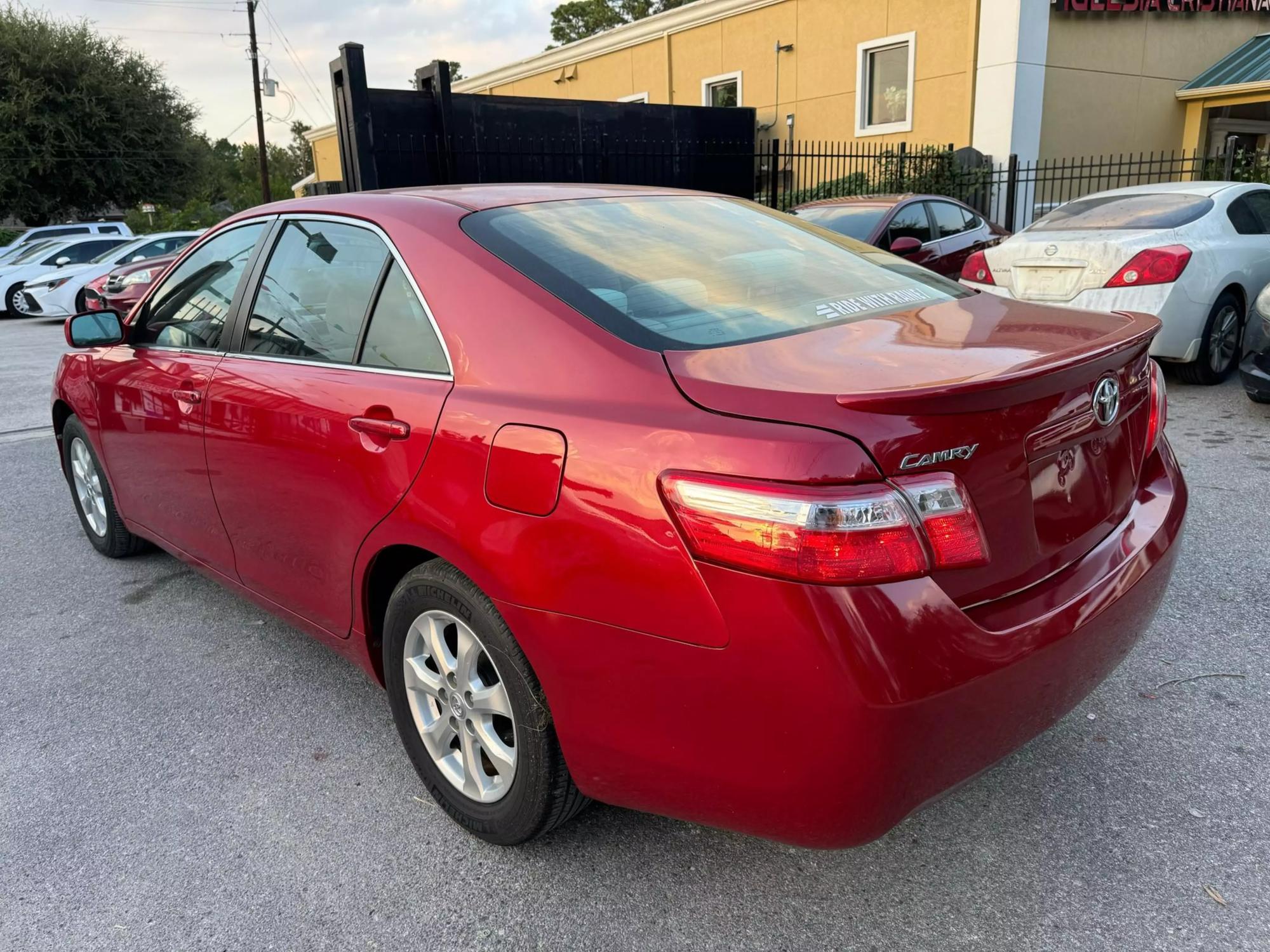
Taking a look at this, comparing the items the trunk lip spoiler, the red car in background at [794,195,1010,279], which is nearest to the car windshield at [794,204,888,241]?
the red car in background at [794,195,1010,279]

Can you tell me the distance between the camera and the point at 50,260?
1761 centimetres

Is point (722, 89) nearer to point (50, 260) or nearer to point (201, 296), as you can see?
point (50, 260)

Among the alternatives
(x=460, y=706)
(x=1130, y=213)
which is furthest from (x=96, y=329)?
(x=1130, y=213)

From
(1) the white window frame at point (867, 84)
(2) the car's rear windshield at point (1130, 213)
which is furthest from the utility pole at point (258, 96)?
(2) the car's rear windshield at point (1130, 213)

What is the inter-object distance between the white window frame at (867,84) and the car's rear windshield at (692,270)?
53.2 feet

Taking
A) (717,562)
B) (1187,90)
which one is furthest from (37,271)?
(1187,90)

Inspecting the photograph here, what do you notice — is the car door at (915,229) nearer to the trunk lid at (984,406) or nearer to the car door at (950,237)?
the car door at (950,237)

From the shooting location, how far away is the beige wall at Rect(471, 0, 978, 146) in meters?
16.5

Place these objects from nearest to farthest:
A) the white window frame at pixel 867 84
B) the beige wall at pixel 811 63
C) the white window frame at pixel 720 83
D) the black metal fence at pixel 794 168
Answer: the black metal fence at pixel 794 168, the beige wall at pixel 811 63, the white window frame at pixel 867 84, the white window frame at pixel 720 83

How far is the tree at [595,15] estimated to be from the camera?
4378 cm

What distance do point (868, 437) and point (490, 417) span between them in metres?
0.86

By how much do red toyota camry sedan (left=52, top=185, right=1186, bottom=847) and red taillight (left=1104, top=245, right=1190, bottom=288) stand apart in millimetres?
4467

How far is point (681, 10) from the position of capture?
871 inches

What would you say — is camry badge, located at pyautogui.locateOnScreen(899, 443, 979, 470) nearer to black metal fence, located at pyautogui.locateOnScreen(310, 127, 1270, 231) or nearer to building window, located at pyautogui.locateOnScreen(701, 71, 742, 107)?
black metal fence, located at pyautogui.locateOnScreen(310, 127, 1270, 231)
